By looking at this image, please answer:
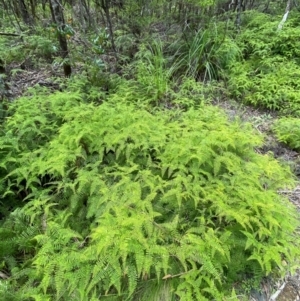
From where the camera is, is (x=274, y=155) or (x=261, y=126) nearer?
(x=274, y=155)

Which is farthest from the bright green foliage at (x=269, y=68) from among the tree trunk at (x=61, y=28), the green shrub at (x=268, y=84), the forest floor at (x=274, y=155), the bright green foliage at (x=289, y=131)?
the tree trunk at (x=61, y=28)

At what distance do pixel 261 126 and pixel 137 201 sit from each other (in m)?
3.14

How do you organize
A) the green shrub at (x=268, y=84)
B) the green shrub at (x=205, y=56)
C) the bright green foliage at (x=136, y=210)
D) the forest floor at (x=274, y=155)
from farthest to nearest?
the green shrub at (x=205, y=56) → the green shrub at (x=268, y=84) → the forest floor at (x=274, y=155) → the bright green foliage at (x=136, y=210)

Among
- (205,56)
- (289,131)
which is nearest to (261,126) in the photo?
(289,131)

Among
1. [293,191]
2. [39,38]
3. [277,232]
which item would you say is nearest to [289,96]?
[293,191]

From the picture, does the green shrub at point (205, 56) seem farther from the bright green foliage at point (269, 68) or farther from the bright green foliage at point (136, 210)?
the bright green foliage at point (136, 210)

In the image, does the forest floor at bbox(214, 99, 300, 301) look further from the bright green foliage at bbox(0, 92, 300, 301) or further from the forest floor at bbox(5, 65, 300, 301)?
the bright green foliage at bbox(0, 92, 300, 301)

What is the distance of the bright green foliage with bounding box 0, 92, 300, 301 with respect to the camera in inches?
87.5

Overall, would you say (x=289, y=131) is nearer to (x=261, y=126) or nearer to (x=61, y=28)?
(x=261, y=126)

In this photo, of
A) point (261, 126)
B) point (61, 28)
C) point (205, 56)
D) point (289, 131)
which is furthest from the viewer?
point (205, 56)

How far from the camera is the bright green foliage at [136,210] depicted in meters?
2.22

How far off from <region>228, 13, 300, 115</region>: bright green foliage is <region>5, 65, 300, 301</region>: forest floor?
264 mm

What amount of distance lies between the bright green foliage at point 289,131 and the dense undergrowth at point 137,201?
0.02 m

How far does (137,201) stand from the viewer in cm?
254
